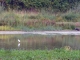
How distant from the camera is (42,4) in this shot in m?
25.5

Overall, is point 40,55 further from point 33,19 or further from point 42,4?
point 42,4

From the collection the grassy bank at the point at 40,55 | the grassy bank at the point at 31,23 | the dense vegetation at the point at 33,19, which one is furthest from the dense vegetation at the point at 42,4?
the grassy bank at the point at 40,55

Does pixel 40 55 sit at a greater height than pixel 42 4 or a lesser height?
greater

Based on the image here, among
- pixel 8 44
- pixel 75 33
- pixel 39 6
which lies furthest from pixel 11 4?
pixel 8 44

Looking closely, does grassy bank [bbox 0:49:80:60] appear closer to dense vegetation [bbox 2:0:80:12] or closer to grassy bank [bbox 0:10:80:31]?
grassy bank [bbox 0:10:80:31]

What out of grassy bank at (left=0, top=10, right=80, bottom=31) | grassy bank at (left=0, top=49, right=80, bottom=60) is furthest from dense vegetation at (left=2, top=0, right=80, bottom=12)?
grassy bank at (left=0, top=49, right=80, bottom=60)

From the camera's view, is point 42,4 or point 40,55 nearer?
point 40,55

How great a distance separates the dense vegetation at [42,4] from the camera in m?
25.1

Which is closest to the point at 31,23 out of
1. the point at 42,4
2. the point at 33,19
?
the point at 33,19

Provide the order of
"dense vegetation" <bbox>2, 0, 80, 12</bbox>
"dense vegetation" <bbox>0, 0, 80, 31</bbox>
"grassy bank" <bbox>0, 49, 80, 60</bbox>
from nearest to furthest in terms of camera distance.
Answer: "grassy bank" <bbox>0, 49, 80, 60</bbox>, "dense vegetation" <bbox>0, 0, 80, 31</bbox>, "dense vegetation" <bbox>2, 0, 80, 12</bbox>

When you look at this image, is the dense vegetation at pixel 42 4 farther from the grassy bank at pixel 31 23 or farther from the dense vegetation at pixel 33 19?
the grassy bank at pixel 31 23

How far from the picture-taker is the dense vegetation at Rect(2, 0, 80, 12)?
25078 millimetres

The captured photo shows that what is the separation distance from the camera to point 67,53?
838cm

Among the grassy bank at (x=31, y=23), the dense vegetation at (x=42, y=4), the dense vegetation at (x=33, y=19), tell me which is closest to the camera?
the grassy bank at (x=31, y=23)
